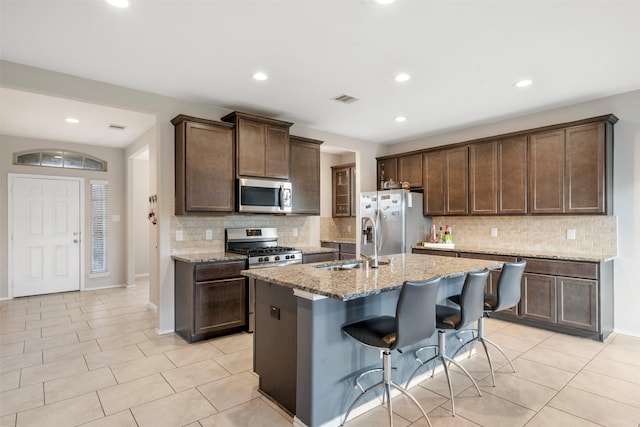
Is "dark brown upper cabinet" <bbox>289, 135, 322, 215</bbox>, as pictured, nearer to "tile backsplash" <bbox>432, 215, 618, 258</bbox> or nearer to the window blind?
"tile backsplash" <bbox>432, 215, 618, 258</bbox>

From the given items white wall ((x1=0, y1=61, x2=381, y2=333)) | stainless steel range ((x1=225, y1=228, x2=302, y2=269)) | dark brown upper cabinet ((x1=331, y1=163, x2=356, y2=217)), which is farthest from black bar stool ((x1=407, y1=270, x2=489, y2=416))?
dark brown upper cabinet ((x1=331, y1=163, x2=356, y2=217))

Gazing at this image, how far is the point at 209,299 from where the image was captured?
3697mm

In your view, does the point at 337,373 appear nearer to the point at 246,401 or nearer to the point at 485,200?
the point at 246,401

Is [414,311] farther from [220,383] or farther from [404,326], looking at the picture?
[220,383]

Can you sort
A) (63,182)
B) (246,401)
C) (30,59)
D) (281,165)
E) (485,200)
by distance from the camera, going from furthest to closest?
(63,182)
(485,200)
(281,165)
(30,59)
(246,401)

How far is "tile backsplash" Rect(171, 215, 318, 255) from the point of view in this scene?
163 inches

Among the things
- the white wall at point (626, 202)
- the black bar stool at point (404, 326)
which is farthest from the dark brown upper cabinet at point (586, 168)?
the black bar stool at point (404, 326)

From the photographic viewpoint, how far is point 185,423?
2236mm

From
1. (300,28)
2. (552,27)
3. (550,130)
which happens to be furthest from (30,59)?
(550,130)

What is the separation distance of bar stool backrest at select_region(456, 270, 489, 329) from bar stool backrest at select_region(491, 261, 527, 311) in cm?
34

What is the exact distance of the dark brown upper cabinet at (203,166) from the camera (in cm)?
385

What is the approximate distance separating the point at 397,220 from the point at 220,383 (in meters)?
3.37

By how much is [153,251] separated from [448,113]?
4.40 m

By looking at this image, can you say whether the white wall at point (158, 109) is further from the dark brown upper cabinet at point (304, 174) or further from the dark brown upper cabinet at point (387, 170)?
the dark brown upper cabinet at point (387, 170)
